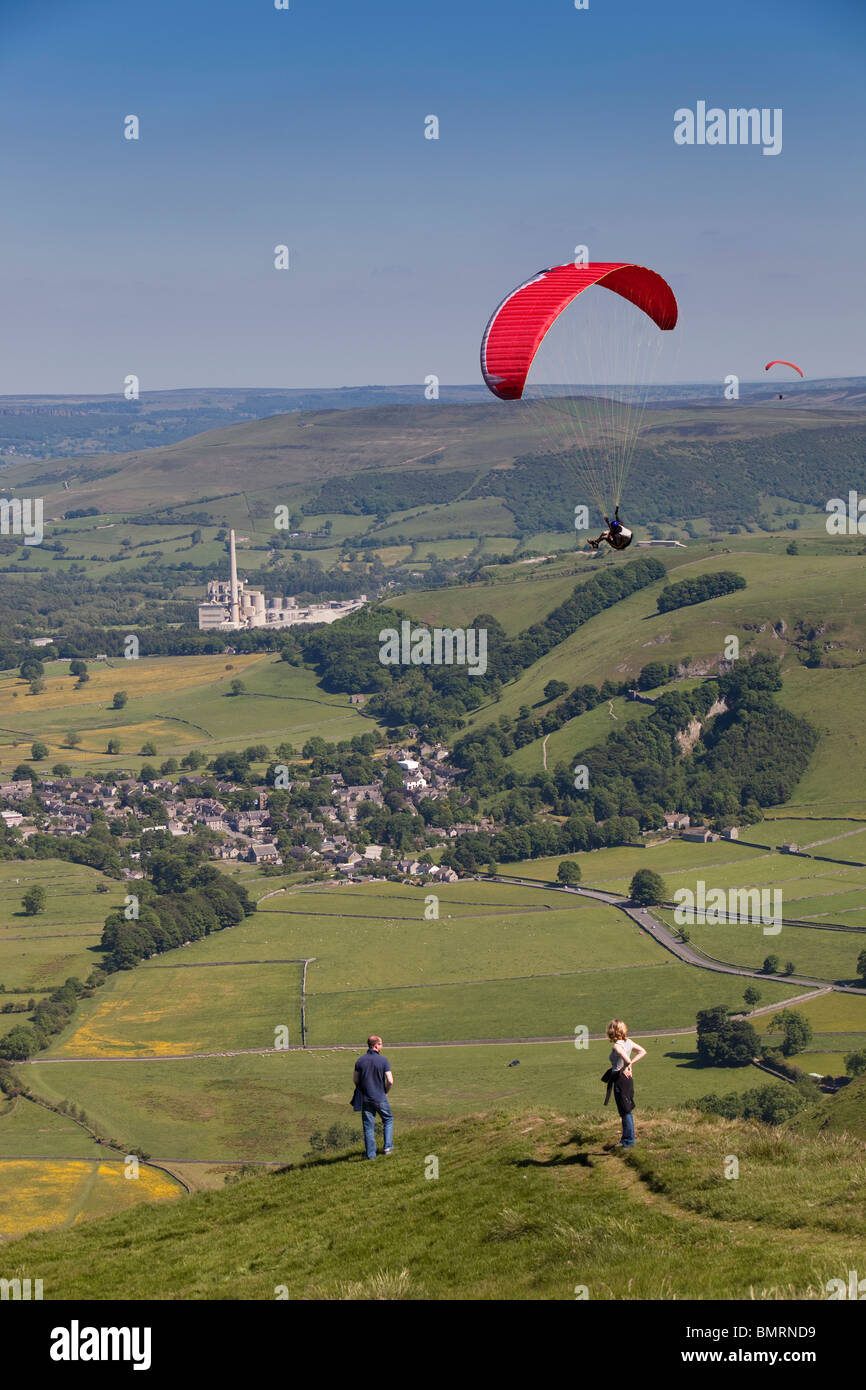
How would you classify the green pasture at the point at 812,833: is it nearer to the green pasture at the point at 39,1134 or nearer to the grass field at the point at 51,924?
the grass field at the point at 51,924

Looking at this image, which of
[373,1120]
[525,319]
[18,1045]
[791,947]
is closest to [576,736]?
[791,947]

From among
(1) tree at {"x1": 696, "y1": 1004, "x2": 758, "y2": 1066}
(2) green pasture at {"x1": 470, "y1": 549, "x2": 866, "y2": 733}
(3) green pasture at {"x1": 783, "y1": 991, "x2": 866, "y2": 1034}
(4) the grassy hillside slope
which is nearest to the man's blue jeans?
(4) the grassy hillside slope

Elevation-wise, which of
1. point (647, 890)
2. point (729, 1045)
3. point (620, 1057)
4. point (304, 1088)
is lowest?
point (304, 1088)

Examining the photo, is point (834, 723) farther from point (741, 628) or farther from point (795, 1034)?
point (795, 1034)

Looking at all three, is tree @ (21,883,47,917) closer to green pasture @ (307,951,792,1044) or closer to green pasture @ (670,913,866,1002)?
green pasture @ (307,951,792,1044)

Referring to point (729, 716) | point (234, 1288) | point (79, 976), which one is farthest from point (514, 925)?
point (234, 1288)

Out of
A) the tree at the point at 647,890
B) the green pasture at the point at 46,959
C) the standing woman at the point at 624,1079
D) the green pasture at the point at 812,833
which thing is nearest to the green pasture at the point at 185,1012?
the green pasture at the point at 46,959
